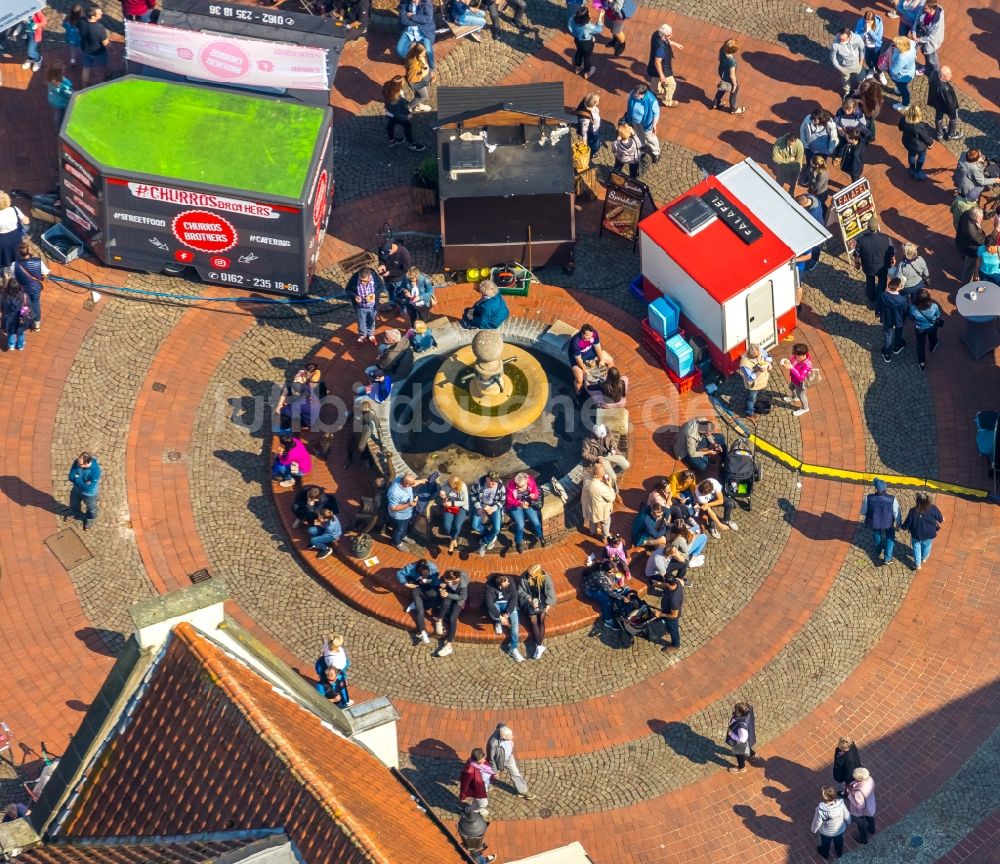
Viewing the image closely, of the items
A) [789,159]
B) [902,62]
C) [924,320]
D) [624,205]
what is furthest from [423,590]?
[902,62]

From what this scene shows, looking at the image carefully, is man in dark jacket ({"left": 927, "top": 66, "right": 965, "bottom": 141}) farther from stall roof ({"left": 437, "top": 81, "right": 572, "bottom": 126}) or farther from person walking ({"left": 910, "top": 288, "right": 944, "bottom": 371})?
stall roof ({"left": 437, "top": 81, "right": 572, "bottom": 126})

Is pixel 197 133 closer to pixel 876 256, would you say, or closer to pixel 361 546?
pixel 361 546

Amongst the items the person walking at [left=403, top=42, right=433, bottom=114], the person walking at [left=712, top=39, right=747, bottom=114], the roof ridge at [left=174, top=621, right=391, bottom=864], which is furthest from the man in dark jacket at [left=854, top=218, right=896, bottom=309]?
the roof ridge at [left=174, top=621, right=391, bottom=864]

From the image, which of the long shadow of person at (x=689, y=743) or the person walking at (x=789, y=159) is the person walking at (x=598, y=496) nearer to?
the long shadow of person at (x=689, y=743)

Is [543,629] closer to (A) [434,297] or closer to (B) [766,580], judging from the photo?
(B) [766,580]

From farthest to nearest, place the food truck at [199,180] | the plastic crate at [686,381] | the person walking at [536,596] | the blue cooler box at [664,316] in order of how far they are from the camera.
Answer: the plastic crate at [686,381] < the blue cooler box at [664,316] < the food truck at [199,180] < the person walking at [536,596]

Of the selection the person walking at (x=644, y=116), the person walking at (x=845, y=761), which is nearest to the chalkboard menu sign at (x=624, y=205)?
the person walking at (x=644, y=116)
